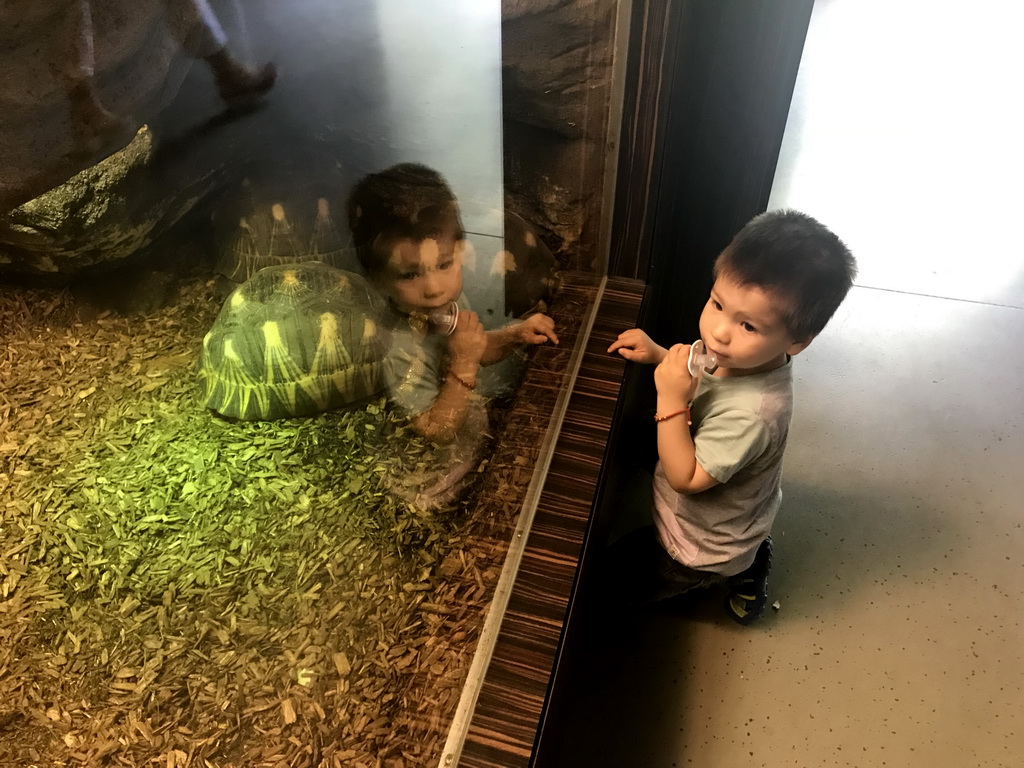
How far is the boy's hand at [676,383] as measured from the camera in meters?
0.93

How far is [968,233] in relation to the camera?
223cm

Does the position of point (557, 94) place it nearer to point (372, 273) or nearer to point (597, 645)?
point (372, 273)

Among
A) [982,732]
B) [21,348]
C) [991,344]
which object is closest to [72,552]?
[21,348]

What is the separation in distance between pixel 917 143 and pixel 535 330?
7.05 ft

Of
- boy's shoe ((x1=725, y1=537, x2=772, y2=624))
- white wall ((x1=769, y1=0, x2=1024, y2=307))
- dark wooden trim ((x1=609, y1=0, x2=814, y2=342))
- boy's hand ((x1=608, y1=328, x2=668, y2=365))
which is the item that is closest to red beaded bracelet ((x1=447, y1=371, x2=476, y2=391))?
boy's hand ((x1=608, y1=328, x2=668, y2=365))

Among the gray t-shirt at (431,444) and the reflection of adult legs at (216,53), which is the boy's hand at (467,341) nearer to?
the gray t-shirt at (431,444)

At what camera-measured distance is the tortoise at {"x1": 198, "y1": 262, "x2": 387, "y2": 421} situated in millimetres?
1198

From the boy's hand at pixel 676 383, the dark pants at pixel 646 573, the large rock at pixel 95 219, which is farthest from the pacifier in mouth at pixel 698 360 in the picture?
the large rock at pixel 95 219

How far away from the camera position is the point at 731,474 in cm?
93

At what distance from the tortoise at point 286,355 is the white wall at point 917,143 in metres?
1.53

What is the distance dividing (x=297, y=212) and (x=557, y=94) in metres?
0.46

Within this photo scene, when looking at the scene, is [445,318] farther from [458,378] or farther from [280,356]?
[280,356]

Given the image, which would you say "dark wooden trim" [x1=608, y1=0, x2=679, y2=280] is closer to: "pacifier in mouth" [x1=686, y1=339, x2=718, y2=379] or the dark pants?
"pacifier in mouth" [x1=686, y1=339, x2=718, y2=379]

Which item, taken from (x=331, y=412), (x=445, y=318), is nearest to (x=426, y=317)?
(x=445, y=318)
